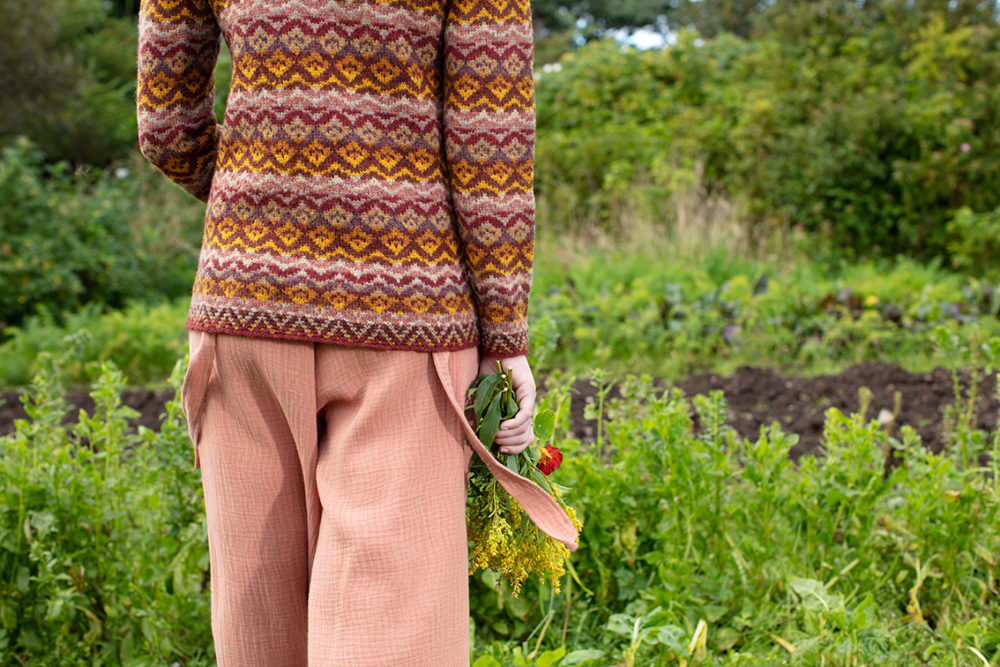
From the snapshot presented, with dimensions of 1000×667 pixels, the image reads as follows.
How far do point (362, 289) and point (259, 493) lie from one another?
0.36m

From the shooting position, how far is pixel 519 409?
1342 millimetres

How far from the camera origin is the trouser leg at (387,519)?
120 centimetres

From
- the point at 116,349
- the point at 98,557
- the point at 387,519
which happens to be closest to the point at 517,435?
the point at 387,519

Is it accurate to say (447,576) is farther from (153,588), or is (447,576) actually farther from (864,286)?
(864,286)

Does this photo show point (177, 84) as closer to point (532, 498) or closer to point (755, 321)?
point (532, 498)

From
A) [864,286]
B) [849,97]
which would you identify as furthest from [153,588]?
[849,97]

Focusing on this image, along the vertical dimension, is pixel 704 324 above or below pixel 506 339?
below

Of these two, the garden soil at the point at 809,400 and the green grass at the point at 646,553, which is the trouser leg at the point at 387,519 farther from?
the garden soil at the point at 809,400

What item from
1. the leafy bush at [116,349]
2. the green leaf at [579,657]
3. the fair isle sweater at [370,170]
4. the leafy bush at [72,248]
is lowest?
the leafy bush at [116,349]

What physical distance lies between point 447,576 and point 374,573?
12 centimetres

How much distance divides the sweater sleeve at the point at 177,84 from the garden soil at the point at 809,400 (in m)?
2.37

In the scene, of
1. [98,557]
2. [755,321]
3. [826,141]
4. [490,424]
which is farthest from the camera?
[826,141]

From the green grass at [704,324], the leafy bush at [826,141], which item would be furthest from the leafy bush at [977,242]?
the green grass at [704,324]

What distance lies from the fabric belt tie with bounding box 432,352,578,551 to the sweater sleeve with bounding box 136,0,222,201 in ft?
1.95
